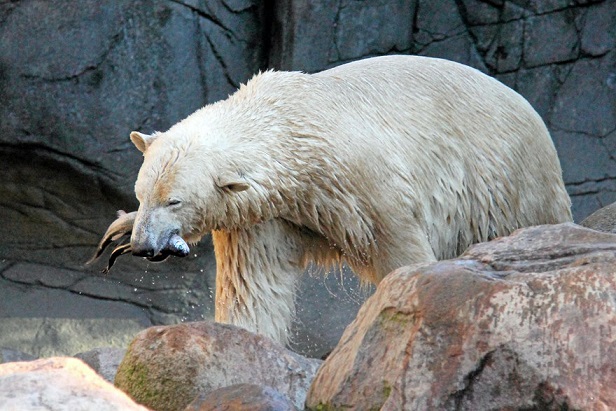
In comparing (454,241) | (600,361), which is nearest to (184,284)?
(454,241)

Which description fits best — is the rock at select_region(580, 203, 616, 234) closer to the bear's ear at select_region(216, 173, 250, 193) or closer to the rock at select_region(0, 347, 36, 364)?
the bear's ear at select_region(216, 173, 250, 193)

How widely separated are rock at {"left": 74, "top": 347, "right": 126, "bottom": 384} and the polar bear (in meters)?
0.51

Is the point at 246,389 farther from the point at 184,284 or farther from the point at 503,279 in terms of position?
the point at 184,284

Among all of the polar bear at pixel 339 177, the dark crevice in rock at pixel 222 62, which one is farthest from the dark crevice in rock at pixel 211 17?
the polar bear at pixel 339 177

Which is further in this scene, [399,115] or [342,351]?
[399,115]

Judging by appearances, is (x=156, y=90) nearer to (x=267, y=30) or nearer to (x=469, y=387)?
(x=267, y=30)

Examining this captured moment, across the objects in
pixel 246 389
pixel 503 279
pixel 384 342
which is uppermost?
pixel 503 279

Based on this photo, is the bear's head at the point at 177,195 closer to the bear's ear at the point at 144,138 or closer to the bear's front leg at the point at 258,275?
the bear's ear at the point at 144,138

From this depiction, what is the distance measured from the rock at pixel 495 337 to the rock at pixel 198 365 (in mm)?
603

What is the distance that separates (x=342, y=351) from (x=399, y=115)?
2.34 metres

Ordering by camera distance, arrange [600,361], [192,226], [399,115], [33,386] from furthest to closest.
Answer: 1. [399,115]
2. [192,226]
3. [600,361]
4. [33,386]

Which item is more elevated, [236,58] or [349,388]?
[236,58]

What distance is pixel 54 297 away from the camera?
7520 millimetres

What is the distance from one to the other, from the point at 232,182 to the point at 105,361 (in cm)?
91
